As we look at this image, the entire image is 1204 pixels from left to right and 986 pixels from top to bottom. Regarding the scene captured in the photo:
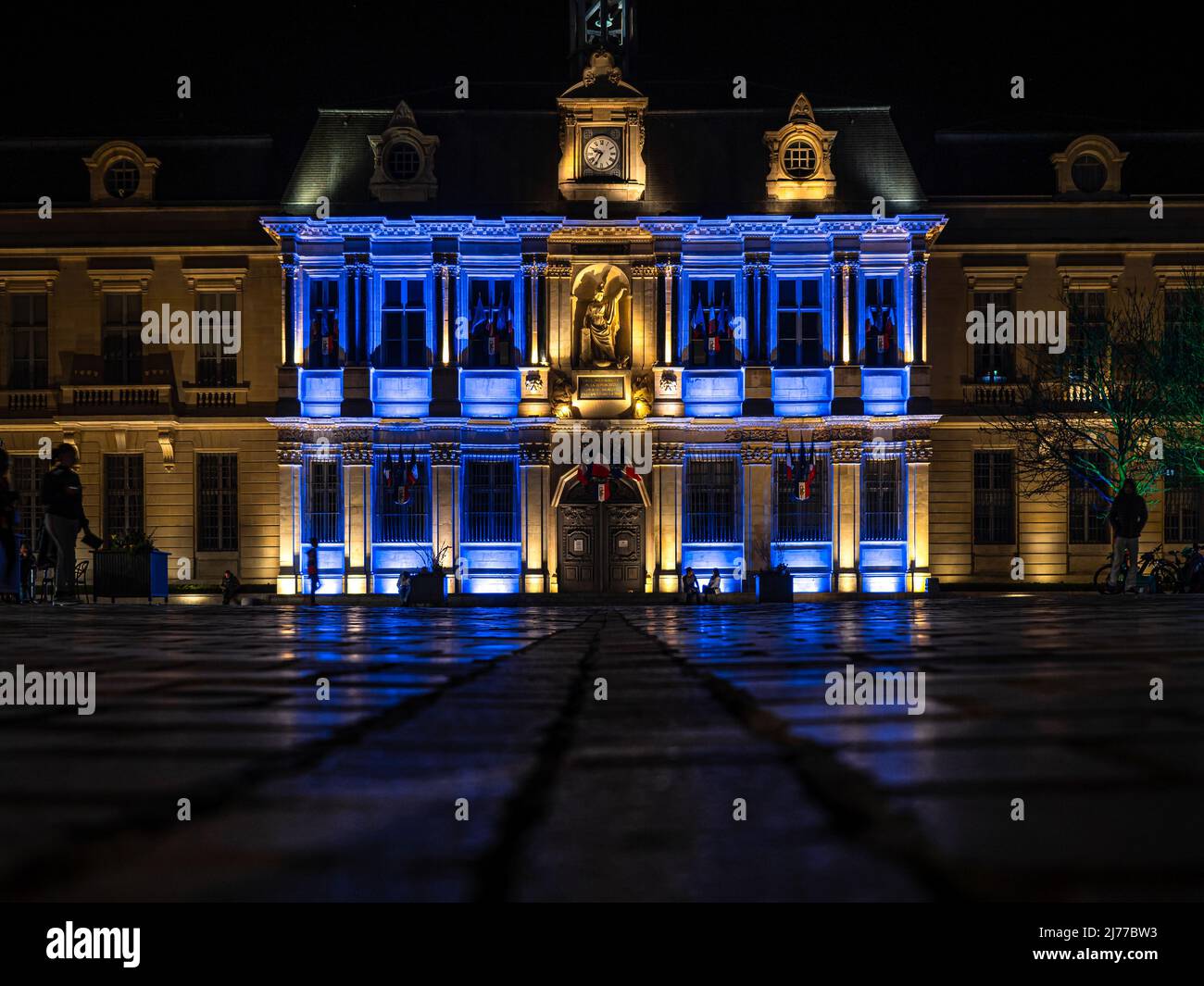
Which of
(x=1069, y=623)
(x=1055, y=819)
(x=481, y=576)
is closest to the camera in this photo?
(x=1055, y=819)

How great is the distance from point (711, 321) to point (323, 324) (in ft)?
39.1

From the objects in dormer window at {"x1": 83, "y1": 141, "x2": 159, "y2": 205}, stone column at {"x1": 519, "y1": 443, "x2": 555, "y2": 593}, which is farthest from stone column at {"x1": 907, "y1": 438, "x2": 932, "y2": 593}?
dormer window at {"x1": 83, "y1": 141, "x2": 159, "y2": 205}

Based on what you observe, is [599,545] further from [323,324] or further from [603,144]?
[603,144]

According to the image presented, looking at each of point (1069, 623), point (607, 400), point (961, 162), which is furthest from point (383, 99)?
point (1069, 623)

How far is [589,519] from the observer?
40219 mm

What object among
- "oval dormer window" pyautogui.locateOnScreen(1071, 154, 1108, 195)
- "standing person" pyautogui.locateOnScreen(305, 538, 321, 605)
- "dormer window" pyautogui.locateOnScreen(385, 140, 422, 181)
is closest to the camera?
"standing person" pyautogui.locateOnScreen(305, 538, 321, 605)

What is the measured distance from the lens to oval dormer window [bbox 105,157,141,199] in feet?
136

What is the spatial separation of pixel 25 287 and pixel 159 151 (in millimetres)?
6061

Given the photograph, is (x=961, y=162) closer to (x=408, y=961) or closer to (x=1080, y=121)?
(x=1080, y=121)

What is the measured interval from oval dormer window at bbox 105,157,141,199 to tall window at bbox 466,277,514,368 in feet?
37.4

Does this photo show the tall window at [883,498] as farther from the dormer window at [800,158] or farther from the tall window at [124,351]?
→ the tall window at [124,351]

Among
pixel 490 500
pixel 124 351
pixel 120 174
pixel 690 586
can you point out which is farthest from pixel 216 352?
pixel 690 586

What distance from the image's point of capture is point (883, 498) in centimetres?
4016

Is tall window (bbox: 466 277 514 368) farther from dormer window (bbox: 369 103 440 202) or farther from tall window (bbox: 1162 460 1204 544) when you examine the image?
tall window (bbox: 1162 460 1204 544)
